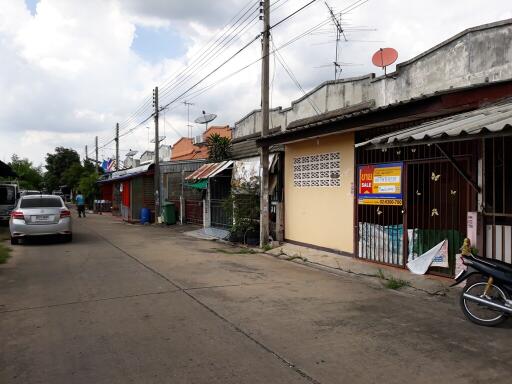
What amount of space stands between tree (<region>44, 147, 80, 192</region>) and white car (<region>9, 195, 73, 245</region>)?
189ft

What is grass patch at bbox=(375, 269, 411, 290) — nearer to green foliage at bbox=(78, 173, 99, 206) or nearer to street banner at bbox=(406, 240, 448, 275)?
street banner at bbox=(406, 240, 448, 275)

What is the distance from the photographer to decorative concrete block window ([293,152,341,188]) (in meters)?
12.2

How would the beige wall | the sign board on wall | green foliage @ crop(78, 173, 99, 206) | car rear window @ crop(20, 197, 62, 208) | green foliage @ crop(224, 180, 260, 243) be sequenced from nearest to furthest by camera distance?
the sign board on wall, the beige wall, car rear window @ crop(20, 197, 62, 208), green foliage @ crop(224, 180, 260, 243), green foliage @ crop(78, 173, 99, 206)

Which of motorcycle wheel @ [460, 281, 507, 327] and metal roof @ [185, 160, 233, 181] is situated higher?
metal roof @ [185, 160, 233, 181]

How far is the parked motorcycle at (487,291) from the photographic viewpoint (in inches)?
234

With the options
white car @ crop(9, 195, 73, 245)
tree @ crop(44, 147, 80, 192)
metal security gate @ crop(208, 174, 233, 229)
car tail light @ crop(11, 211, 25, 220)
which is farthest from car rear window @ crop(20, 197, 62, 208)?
tree @ crop(44, 147, 80, 192)

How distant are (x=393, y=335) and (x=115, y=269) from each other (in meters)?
6.57

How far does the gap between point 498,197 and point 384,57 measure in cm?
844

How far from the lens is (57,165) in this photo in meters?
70.1

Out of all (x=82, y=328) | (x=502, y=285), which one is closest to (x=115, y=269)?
(x=82, y=328)

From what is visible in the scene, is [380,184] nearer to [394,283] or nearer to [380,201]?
[380,201]

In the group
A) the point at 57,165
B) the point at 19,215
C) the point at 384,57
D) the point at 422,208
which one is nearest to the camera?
the point at 422,208

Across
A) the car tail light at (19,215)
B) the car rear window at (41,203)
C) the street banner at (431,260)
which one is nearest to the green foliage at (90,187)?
the car rear window at (41,203)

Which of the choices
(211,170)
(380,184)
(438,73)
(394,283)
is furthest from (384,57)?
(394,283)
